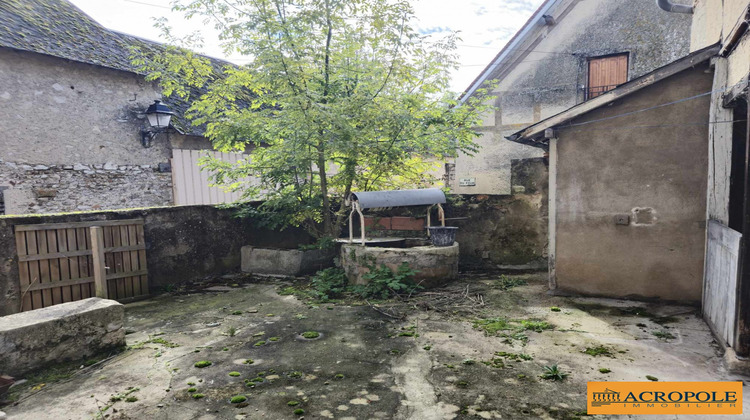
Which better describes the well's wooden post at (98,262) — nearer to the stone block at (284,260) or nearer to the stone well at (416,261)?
the stone block at (284,260)

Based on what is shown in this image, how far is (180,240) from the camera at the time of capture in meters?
7.56

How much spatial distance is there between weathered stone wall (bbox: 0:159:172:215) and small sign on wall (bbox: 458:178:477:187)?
7.55m

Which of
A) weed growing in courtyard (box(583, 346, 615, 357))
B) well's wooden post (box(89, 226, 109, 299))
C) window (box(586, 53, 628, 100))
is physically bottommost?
weed growing in courtyard (box(583, 346, 615, 357))

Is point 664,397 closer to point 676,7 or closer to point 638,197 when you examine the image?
point 638,197

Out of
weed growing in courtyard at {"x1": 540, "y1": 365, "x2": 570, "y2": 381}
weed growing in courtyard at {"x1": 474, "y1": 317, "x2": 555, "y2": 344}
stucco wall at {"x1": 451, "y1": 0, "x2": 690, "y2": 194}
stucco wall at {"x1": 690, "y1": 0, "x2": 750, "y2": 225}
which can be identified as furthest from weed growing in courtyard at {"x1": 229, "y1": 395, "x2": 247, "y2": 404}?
stucco wall at {"x1": 451, "y1": 0, "x2": 690, "y2": 194}

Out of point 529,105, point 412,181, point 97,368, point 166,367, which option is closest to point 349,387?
point 166,367

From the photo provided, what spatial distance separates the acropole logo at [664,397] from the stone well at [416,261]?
11.6 feet

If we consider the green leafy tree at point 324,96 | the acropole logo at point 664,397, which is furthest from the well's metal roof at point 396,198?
the acropole logo at point 664,397

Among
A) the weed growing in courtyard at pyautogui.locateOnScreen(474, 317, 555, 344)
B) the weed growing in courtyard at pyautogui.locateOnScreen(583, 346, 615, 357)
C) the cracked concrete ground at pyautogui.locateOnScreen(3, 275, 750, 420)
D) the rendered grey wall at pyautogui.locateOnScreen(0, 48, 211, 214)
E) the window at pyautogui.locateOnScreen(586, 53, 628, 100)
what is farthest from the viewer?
the window at pyautogui.locateOnScreen(586, 53, 628, 100)

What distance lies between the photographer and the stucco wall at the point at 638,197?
5.42 m

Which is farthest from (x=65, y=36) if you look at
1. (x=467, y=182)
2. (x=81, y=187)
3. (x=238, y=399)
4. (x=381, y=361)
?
(x=467, y=182)

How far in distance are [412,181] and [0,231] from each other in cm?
662

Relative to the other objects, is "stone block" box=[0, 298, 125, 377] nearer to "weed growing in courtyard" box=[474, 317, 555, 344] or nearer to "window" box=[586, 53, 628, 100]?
"weed growing in courtyard" box=[474, 317, 555, 344]

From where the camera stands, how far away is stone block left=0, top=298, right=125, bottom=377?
11.9ft
